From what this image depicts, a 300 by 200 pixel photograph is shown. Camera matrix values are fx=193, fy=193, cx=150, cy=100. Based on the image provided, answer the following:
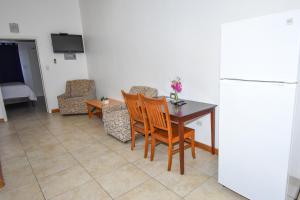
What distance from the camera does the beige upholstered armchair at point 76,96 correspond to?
16.3 feet

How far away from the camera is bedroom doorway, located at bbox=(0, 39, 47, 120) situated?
20.4 feet

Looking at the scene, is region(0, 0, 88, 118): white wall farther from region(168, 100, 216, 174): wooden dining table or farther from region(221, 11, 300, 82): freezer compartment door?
region(221, 11, 300, 82): freezer compartment door

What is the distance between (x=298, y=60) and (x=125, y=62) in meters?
3.33

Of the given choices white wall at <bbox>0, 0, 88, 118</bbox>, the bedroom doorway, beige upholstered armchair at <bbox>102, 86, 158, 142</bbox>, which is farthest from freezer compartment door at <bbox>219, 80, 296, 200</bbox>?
the bedroom doorway

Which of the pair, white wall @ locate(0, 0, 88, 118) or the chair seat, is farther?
white wall @ locate(0, 0, 88, 118)

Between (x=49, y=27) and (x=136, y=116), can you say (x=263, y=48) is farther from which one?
(x=49, y=27)

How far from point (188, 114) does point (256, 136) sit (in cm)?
77

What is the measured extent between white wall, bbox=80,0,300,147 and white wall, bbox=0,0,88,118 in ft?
2.72

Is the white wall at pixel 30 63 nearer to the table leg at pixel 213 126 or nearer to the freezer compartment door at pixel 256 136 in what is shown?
the table leg at pixel 213 126

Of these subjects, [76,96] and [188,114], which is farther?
[76,96]

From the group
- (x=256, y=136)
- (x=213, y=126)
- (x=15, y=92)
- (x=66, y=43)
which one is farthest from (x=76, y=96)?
(x=256, y=136)

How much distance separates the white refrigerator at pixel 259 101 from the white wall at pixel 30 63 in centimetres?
850

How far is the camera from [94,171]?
2.44 m

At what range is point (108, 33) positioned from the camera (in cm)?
454
